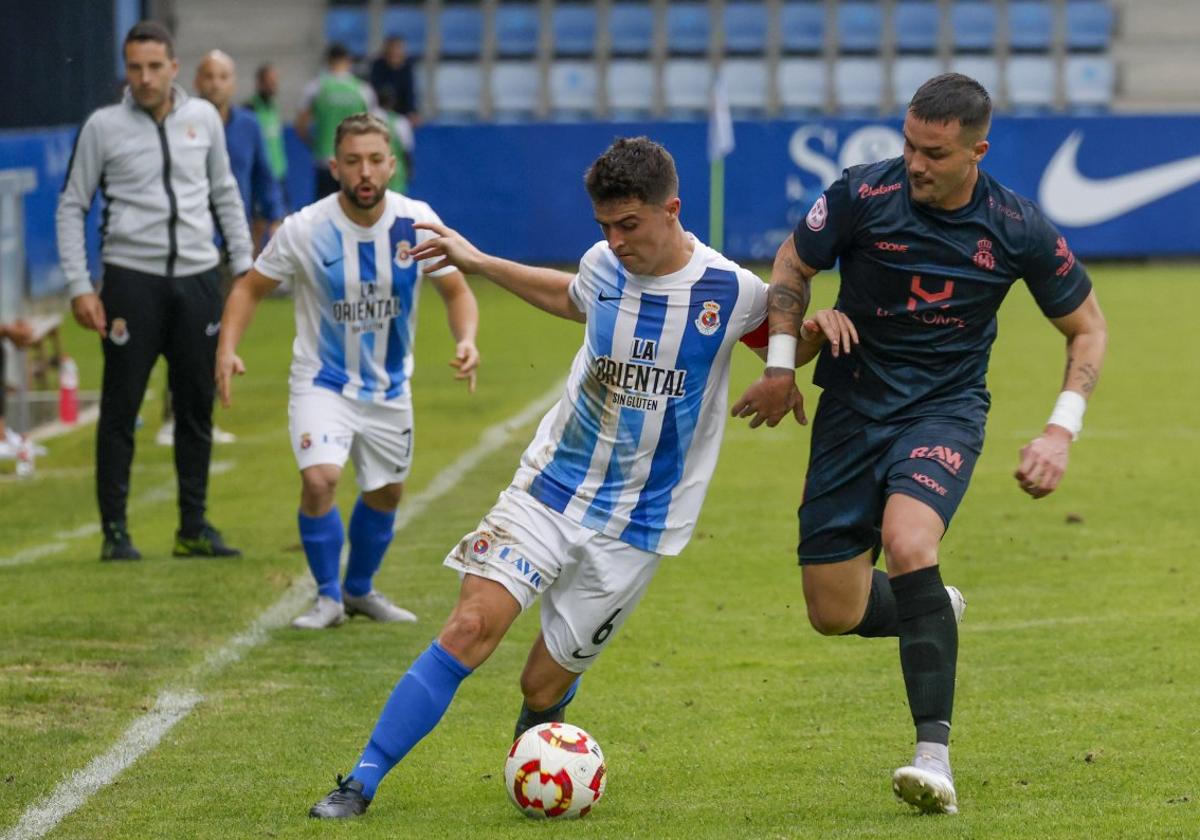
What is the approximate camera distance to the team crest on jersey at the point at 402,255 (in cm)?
723

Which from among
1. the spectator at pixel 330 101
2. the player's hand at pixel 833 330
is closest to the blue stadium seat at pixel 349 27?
the spectator at pixel 330 101

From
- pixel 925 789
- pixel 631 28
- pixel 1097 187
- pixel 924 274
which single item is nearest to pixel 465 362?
pixel 924 274

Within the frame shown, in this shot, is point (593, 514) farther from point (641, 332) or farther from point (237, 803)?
point (237, 803)

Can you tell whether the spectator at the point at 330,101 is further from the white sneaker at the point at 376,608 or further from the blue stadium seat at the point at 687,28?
the blue stadium seat at the point at 687,28

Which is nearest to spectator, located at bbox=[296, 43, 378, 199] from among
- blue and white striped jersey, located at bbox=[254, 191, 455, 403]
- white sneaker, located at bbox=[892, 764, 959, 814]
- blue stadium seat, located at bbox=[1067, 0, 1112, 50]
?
blue and white striped jersey, located at bbox=[254, 191, 455, 403]

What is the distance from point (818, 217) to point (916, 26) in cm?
2495

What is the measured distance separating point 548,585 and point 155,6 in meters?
16.0

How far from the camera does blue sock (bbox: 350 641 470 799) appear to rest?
474 cm

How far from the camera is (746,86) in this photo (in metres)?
28.3

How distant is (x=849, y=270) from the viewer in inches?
207

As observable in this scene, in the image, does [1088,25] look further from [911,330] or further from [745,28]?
[911,330]

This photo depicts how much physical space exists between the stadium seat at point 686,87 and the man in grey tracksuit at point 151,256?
19.7 metres

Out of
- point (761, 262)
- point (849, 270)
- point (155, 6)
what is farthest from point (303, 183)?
point (849, 270)

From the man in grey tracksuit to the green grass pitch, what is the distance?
1.37ft
